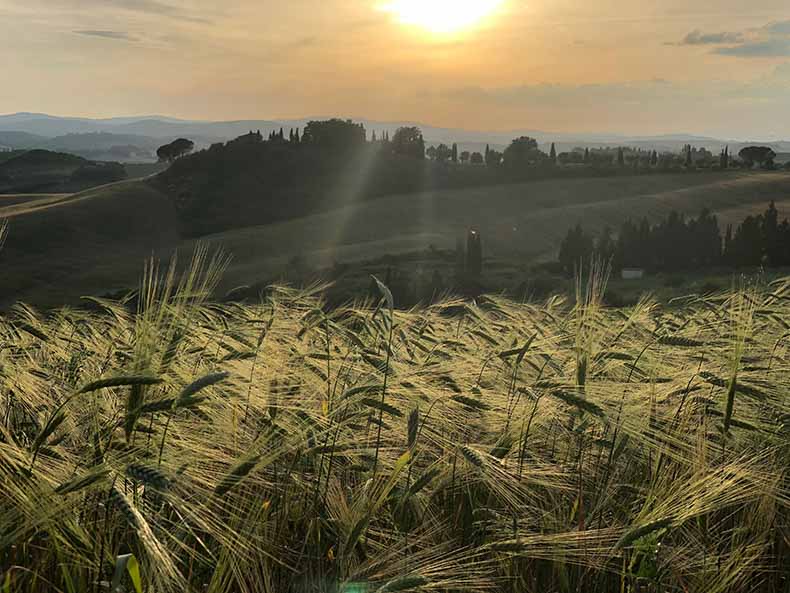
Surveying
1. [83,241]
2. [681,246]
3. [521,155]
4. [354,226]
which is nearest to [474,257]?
[681,246]

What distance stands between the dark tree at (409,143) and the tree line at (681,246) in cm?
Answer: 7950

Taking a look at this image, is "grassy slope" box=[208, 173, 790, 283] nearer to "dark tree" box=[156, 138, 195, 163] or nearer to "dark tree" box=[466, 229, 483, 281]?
"dark tree" box=[466, 229, 483, 281]

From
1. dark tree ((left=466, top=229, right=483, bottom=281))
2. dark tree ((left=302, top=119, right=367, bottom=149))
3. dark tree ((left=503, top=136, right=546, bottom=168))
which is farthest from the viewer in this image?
dark tree ((left=302, top=119, right=367, bottom=149))

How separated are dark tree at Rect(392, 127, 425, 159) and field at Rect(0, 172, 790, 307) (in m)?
25.9

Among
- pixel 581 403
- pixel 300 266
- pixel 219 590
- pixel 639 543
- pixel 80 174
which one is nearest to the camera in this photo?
pixel 219 590

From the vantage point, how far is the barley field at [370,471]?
2617mm

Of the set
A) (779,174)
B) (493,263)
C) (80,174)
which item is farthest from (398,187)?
(80,174)

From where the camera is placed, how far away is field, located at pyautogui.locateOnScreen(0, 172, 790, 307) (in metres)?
86.4

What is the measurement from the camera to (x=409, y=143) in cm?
15325

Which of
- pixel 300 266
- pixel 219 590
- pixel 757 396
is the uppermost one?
pixel 757 396

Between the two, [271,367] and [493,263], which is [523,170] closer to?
[493,263]

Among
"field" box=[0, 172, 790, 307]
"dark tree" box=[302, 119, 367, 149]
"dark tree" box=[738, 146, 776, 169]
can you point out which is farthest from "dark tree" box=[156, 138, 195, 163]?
"dark tree" box=[738, 146, 776, 169]

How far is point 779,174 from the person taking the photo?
445 feet

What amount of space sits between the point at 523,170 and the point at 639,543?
462ft
